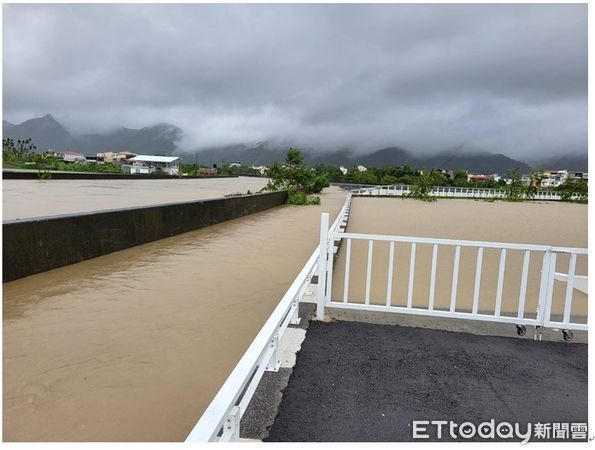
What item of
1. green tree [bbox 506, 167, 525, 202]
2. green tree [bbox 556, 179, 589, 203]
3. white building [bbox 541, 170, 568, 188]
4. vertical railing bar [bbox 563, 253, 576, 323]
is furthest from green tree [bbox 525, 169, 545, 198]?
vertical railing bar [bbox 563, 253, 576, 323]

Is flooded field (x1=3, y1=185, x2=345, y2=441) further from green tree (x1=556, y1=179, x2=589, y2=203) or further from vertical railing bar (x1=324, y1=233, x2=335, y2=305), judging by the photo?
green tree (x1=556, y1=179, x2=589, y2=203)

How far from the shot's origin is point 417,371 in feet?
9.75

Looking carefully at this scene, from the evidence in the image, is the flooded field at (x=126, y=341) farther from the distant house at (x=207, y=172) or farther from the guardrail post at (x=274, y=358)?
the distant house at (x=207, y=172)

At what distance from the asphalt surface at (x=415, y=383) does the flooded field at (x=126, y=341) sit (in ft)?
Answer: 2.22

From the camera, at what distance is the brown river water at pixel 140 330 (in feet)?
8.26

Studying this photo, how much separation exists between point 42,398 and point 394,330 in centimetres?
267

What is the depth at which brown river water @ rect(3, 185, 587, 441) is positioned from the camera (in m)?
2.52

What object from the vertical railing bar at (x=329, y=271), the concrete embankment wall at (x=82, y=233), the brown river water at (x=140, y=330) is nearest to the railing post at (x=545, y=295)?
the brown river water at (x=140, y=330)

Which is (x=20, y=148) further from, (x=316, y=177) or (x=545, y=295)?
(x=545, y=295)

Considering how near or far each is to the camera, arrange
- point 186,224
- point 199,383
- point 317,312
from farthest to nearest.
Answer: point 186,224, point 317,312, point 199,383

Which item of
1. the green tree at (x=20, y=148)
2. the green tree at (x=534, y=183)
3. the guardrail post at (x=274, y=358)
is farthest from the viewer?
the green tree at (x=20, y=148)

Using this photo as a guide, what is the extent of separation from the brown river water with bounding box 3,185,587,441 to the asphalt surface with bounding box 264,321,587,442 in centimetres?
68
